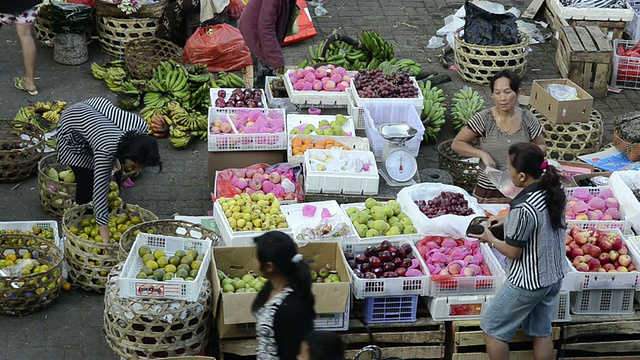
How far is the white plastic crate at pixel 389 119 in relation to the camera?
26.1ft

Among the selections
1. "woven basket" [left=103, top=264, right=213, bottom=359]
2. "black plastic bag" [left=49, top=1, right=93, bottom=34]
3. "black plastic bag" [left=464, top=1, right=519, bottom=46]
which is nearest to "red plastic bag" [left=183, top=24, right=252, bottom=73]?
"black plastic bag" [left=49, top=1, right=93, bottom=34]

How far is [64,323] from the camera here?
668cm

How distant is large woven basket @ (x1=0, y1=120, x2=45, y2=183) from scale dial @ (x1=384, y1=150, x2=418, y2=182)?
298 centimetres

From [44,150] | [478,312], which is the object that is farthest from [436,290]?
[44,150]

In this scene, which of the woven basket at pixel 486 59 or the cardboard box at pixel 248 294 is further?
the woven basket at pixel 486 59

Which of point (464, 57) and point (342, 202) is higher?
point (342, 202)

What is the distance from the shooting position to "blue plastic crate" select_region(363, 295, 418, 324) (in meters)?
6.07

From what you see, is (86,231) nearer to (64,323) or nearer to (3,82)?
(64,323)

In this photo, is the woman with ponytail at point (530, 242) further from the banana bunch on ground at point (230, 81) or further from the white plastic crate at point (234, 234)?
the banana bunch on ground at point (230, 81)

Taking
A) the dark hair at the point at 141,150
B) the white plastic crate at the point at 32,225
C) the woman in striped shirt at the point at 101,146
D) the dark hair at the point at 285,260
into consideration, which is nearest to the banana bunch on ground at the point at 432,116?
the woman in striped shirt at the point at 101,146

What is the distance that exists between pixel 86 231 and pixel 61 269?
354 millimetres

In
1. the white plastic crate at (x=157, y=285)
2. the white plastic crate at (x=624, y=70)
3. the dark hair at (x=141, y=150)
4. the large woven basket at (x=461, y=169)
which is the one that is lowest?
the white plastic crate at (x=624, y=70)

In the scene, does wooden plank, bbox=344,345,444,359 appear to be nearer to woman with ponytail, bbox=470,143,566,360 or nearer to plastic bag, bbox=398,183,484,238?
woman with ponytail, bbox=470,143,566,360

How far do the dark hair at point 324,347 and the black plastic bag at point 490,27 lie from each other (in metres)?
6.44
